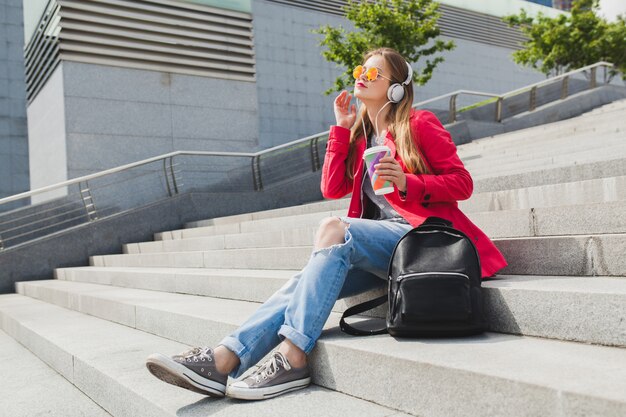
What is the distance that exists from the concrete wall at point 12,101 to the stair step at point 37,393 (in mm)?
10864

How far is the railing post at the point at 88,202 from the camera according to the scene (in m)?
9.62

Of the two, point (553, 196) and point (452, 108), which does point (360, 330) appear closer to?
point (553, 196)

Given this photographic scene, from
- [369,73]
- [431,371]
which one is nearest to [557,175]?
[369,73]

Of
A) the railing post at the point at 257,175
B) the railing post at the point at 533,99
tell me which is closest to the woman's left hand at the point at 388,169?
the railing post at the point at 257,175

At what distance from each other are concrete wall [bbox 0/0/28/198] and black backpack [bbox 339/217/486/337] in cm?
1401

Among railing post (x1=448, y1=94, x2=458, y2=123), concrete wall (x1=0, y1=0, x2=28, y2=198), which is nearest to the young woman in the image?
railing post (x1=448, y1=94, x2=458, y2=123)

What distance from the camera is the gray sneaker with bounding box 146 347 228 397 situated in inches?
98.0

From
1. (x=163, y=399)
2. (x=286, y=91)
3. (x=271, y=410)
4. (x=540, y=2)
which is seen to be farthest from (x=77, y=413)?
(x=540, y=2)

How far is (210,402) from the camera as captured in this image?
8.43 feet

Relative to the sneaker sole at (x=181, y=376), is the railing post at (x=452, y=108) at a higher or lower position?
higher

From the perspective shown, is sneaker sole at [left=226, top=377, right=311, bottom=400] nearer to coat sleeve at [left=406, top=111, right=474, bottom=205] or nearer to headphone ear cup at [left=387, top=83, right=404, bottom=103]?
coat sleeve at [left=406, top=111, right=474, bottom=205]

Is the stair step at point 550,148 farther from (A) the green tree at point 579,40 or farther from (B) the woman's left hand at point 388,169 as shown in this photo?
(A) the green tree at point 579,40

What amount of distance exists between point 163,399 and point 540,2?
27.6 m

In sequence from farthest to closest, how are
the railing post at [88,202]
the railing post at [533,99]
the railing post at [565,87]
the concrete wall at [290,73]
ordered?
the concrete wall at [290,73], the railing post at [565,87], the railing post at [533,99], the railing post at [88,202]
